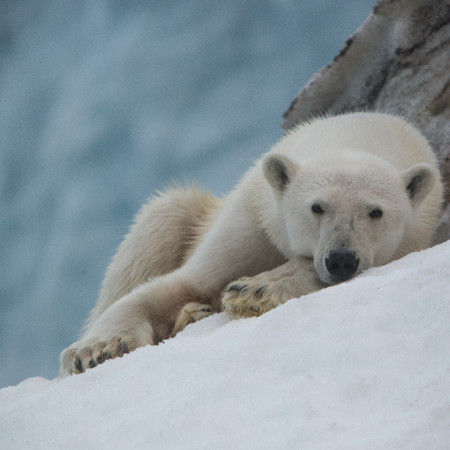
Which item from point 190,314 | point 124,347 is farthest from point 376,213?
point 124,347

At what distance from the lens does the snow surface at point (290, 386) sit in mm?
1707

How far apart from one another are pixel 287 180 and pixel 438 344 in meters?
2.09

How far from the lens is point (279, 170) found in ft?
12.8

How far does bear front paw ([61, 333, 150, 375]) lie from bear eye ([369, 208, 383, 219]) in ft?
4.97

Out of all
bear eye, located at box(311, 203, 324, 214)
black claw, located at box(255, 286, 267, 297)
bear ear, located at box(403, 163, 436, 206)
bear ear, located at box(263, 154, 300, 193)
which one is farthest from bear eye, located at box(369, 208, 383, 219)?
black claw, located at box(255, 286, 267, 297)

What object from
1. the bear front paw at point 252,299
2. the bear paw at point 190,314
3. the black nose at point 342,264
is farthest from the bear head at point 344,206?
the bear paw at point 190,314

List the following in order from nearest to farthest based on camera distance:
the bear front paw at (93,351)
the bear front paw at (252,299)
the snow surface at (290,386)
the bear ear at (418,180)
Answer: the snow surface at (290,386)
the bear front paw at (252,299)
the bear front paw at (93,351)
the bear ear at (418,180)

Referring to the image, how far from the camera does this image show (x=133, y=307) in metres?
3.94

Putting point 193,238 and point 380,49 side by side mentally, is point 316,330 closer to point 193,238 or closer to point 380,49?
point 193,238

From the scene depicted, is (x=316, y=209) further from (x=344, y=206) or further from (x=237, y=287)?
(x=237, y=287)

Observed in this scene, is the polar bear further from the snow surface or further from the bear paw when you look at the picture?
the snow surface

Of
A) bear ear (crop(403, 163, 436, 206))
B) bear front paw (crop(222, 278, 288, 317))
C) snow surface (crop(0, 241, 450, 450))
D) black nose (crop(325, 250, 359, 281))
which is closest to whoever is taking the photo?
snow surface (crop(0, 241, 450, 450))

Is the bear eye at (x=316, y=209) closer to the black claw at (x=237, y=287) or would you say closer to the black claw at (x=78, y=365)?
the black claw at (x=237, y=287)

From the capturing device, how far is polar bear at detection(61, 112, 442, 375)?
343cm
